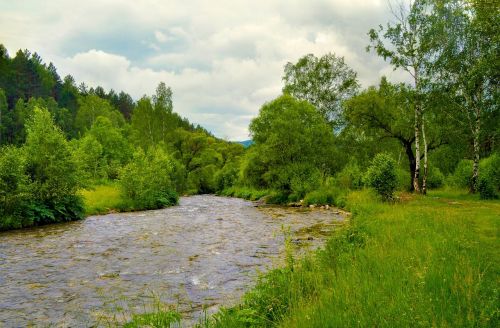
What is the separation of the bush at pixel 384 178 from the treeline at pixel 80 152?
21.9 meters

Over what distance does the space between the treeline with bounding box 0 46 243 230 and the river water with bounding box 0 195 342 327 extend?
3362mm

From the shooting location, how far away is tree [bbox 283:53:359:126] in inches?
2079

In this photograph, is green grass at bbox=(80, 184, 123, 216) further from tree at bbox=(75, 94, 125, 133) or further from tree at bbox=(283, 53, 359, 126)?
tree at bbox=(75, 94, 125, 133)

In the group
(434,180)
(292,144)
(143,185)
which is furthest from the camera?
(434,180)

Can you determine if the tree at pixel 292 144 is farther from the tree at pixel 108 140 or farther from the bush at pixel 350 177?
the tree at pixel 108 140

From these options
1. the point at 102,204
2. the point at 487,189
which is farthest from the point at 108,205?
the point at 487,189

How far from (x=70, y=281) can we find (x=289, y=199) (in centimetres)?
3268

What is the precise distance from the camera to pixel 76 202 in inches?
1131

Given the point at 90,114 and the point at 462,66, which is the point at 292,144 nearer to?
the point at 462,66

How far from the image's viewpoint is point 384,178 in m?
28.5

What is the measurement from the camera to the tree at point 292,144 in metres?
42.3

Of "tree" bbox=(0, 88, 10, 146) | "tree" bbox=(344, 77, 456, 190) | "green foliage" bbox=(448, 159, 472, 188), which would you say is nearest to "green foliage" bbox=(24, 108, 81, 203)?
"tree" bbox=(344, 77, 456, 190)

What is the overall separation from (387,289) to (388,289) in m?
0.02

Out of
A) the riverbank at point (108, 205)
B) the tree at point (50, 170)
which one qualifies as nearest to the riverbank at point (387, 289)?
the tree at point (50, 170)
